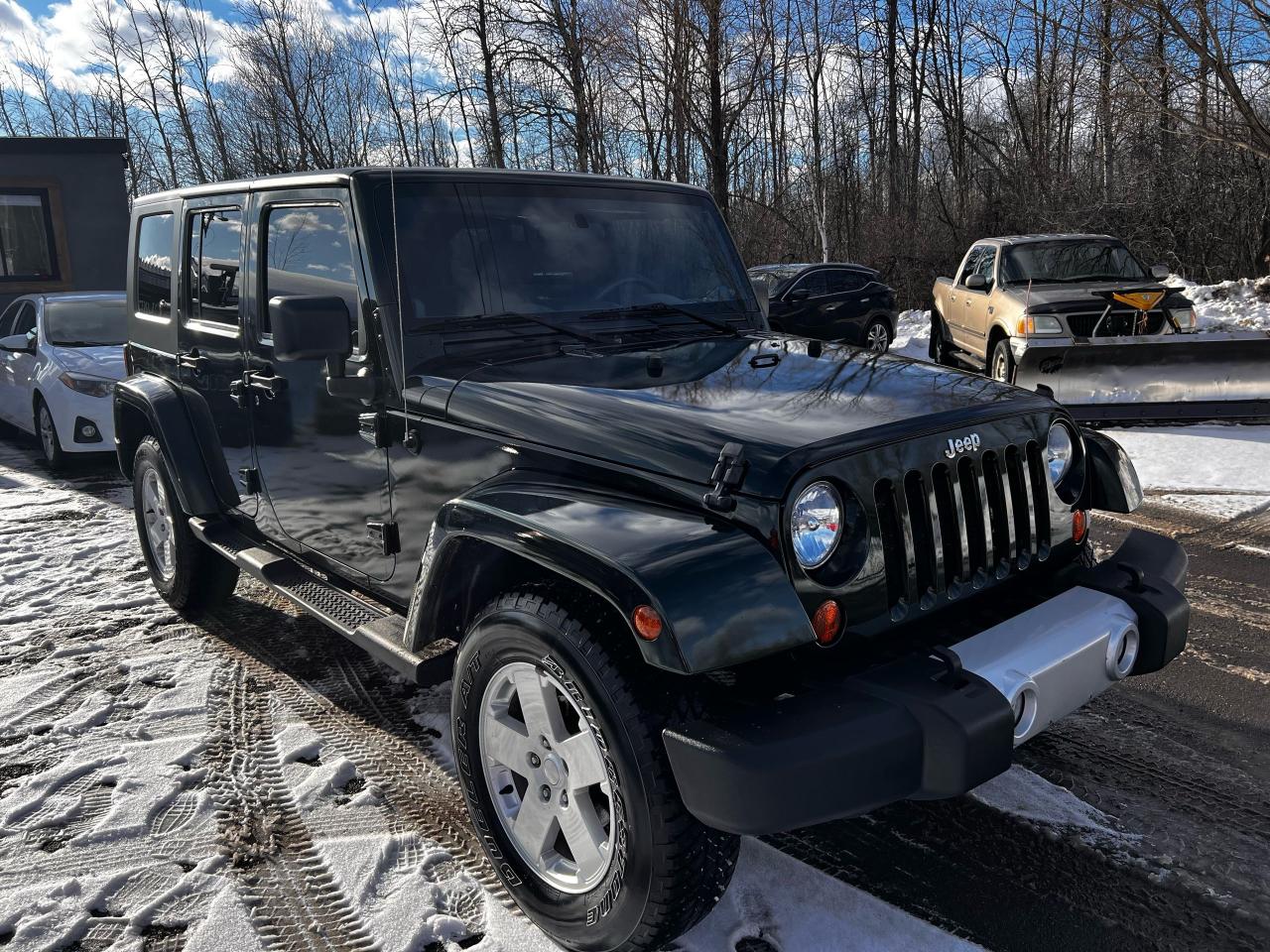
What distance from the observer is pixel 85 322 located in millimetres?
9703

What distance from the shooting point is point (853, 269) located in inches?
630

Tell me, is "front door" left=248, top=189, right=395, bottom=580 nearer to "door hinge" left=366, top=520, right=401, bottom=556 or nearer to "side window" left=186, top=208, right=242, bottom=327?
"door hinge" left=366, top=520, right=401, bottom=556

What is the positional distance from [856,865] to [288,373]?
256cm

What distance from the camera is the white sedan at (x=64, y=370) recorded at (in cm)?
871

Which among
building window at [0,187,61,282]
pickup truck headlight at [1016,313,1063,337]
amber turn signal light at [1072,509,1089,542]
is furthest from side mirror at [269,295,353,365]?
building window at [0,187,61,282]

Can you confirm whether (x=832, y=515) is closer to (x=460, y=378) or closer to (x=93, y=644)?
(x=460, y=378)

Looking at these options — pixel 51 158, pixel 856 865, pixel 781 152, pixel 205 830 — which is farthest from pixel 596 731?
pixel 781 152

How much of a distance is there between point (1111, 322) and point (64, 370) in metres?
10.1

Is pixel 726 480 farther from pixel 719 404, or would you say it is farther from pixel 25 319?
pixel 25 319

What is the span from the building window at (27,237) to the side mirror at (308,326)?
58.2 feet

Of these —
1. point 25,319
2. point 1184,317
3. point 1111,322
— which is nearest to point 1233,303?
point 1184,317

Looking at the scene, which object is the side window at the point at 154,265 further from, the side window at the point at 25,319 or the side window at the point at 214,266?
the side window at the point at 25,319

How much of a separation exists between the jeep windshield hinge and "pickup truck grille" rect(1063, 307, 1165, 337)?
8705mm

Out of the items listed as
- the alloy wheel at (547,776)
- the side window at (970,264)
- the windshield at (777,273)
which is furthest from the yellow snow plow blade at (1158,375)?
the alloy wheel at (547,776)
